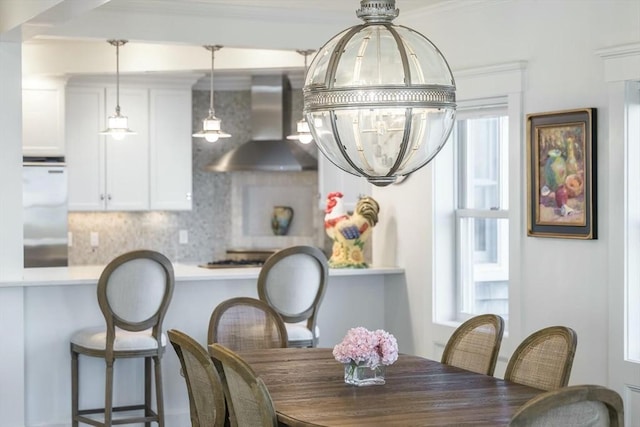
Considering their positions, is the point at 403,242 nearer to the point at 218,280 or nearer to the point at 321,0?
the point at 218,280

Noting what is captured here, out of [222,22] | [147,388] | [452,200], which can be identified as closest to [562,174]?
[452,200]

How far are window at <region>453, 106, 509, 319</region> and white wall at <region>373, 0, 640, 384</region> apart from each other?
21 cm

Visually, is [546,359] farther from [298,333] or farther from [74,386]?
[74,386]

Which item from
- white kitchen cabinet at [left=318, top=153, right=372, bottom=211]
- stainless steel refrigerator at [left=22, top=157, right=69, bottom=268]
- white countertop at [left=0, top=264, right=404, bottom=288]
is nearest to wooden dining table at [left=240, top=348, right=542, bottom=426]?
white countertop at [left=0, top=264, right=404, bottom=288]

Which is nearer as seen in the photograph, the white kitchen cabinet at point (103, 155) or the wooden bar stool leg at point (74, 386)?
the wooden bar stool leg at point (74, 386)

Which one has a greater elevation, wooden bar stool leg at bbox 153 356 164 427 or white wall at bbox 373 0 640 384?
white wall at bbox 373 0 640 384

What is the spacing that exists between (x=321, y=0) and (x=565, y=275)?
2048mm

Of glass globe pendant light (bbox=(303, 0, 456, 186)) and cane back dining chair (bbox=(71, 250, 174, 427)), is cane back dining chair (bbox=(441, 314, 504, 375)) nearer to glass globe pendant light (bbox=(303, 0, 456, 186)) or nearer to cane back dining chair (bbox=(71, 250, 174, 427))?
glass globe pendant light (bbox=(303, 0, 456, 186))

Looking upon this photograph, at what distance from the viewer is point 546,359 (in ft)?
12.8

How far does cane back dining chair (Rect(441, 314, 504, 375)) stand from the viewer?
421cm

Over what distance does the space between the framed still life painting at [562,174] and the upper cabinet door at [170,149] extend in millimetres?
3850

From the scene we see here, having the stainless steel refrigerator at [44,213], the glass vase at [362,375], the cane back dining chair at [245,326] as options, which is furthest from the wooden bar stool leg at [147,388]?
the stainless steel refrigerator at [44,213]

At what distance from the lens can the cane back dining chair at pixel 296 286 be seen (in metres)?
5.72

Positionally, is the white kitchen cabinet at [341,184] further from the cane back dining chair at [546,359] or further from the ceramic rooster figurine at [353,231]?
the cane back dining chair at [546,359]
